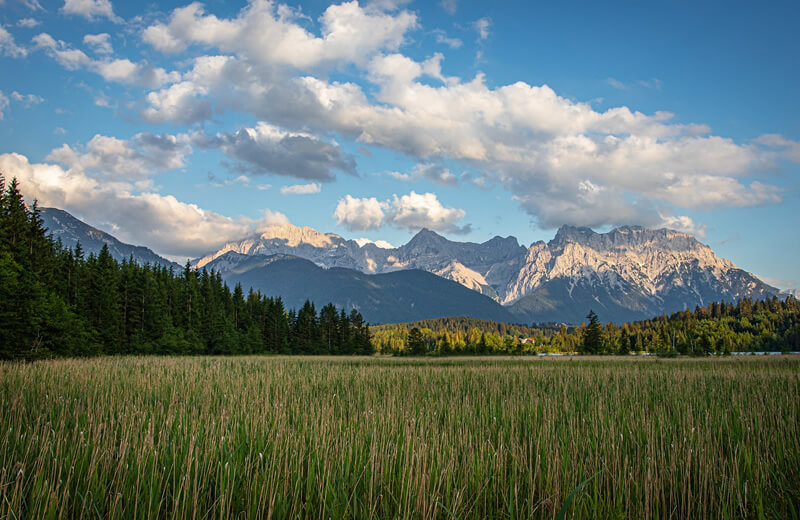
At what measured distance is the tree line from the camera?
95.0 feet

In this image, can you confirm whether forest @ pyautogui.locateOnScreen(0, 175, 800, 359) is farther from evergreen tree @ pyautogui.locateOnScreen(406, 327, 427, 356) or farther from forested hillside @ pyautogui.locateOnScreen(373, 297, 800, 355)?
forested hillside @ pyautogui.locateOnScreen(373, 297, 800, 355)

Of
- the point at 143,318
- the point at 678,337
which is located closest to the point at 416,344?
the point at 143,318

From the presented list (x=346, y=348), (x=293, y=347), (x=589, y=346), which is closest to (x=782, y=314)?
(x=589, y=346)

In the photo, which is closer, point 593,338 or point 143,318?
point 143,318

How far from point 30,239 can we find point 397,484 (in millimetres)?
45702

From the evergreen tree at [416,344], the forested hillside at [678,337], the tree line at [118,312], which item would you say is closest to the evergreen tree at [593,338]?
the forested hillside at [678,337]

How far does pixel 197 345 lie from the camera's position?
220ft

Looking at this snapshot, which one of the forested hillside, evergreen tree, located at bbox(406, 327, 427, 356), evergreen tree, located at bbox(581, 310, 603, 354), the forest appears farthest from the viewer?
the forested hillside

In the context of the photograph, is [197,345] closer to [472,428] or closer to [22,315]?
[22,315]

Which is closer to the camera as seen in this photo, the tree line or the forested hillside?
the tree line

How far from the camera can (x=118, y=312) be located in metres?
50.5

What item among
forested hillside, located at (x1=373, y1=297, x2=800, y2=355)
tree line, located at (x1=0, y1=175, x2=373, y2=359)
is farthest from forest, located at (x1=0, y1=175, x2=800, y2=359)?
forested hillside, located at (x1=373, y1=297, x2=800, y2=355)

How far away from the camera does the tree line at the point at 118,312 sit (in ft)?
95.0

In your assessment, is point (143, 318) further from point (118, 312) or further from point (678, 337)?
point (678, 337)
